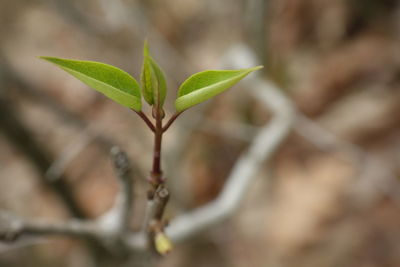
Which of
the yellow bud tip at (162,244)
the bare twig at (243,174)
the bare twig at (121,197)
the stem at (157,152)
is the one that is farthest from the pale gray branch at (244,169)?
the stem at (157,152)

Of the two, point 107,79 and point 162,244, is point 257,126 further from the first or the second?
point 107,79

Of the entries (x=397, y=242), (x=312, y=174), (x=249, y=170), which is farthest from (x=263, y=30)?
(x=397, y=242)

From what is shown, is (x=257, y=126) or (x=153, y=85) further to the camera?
(x=257, y=126)

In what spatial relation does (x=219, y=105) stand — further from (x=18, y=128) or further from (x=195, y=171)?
(x=18, y=128)

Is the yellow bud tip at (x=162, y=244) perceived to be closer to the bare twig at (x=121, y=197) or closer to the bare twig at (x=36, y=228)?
the bare twig at (x=121, y=197)

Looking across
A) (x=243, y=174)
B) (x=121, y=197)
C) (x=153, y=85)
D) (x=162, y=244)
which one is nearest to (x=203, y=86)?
(x=153, y=85)

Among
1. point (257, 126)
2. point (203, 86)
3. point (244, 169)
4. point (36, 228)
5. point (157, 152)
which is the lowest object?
point (257, 126)
